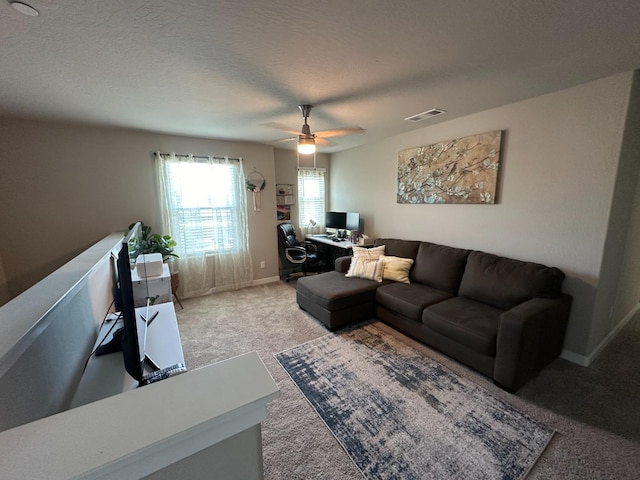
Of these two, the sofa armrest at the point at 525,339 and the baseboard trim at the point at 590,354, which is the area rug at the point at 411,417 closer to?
the sofa armrest at the point at 525,339

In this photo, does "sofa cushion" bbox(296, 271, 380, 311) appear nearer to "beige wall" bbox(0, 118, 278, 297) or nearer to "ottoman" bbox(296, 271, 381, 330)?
"ottoman" bbox(296, 271, 381, 330)

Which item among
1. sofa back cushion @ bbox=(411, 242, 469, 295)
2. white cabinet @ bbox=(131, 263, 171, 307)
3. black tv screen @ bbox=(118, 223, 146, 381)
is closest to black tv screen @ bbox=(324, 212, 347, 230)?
sofa back cushion @ bbox=(411, 242, 469, 295)

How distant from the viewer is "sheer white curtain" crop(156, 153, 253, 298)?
12.3 ft

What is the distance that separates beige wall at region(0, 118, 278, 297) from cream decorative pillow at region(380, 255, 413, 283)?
319 cm

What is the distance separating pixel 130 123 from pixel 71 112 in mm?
523

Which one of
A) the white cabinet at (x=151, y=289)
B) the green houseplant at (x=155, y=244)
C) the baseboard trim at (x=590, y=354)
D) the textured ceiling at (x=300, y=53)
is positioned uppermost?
the textured ceiling at (x=300, y=53)

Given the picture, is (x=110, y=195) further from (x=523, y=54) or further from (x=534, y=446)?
(x=534, y=446)

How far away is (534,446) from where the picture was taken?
5.22 ft

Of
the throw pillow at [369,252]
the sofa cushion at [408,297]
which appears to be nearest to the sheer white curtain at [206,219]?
the throw pillow at [369,252]

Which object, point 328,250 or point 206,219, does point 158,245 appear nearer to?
point 206,219

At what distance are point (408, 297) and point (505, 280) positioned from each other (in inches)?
35.7

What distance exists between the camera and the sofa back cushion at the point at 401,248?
11.5 ft

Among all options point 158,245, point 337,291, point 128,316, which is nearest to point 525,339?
point 337,291

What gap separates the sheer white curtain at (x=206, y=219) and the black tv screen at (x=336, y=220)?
158 cm
